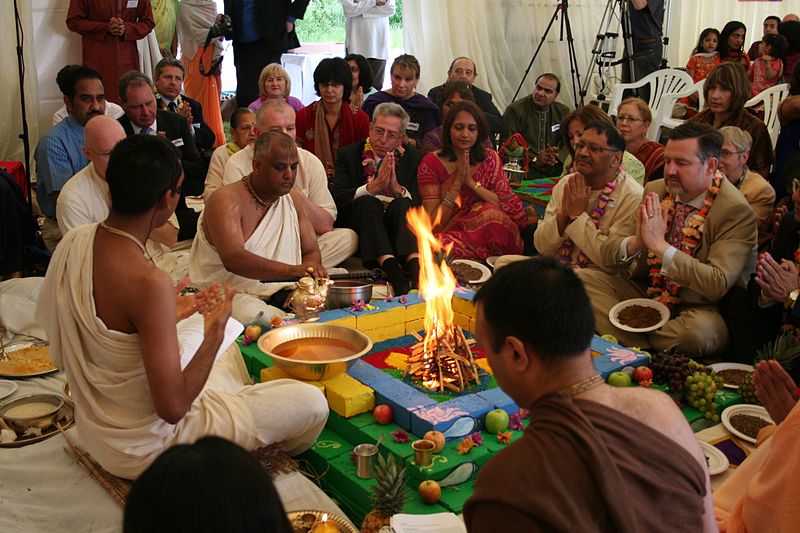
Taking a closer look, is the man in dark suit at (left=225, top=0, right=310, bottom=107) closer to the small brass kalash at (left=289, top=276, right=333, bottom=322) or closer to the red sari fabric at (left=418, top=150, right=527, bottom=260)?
the red sari fabric at (left=418, top=150, right=527, bottom=260)

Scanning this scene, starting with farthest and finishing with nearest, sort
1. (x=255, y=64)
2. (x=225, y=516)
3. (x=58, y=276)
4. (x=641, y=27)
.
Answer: (x=641, y=27), (x=255, y=64), (x=58, y=276), (x=225, y=516)

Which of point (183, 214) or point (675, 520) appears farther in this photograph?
point (183, 214)

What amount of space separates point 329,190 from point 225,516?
578 cm

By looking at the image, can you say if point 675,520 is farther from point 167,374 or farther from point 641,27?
point 641,27

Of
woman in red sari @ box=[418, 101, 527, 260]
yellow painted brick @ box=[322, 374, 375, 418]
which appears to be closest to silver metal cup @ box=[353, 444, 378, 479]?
yellow painted brick @ box=[322, 374, 375, 418]

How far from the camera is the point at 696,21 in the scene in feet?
41.8

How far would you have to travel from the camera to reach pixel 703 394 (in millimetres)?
3992

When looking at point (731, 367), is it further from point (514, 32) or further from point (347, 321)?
point (514, 32)

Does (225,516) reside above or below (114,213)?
below

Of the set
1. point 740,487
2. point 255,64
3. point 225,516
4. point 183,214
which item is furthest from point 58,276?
point 255,64

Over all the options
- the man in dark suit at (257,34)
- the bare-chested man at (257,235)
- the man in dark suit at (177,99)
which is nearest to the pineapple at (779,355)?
the bare-chested man at (257,235)

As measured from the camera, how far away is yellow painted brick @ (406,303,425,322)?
4738 mm

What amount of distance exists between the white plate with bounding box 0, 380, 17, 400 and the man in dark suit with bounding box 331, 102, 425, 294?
269 cm

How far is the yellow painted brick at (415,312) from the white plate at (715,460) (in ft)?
5.97
